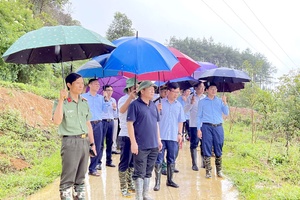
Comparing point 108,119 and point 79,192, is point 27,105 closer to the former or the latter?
point 108,119

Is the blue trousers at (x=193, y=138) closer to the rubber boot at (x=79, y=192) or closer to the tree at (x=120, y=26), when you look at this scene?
the rubber boot at (x=79, y=192)

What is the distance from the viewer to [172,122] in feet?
16.3

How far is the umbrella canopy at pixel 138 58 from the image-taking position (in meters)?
3.81

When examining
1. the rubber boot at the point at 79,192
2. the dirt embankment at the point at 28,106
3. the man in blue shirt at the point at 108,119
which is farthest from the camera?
the dirt embankment at the point at 28,106

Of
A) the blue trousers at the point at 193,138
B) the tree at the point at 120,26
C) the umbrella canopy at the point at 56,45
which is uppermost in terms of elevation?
the tree at the point at 120,26

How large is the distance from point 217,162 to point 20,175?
3.57 metres

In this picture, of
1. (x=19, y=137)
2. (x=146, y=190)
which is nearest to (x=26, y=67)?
(x=19, y=137)

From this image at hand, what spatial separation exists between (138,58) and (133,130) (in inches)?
36.6

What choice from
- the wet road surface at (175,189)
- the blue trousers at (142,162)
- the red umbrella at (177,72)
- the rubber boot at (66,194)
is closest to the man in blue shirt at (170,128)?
the red umbrella at (177,72)

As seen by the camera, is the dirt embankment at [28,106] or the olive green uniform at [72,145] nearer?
the olive green uniform at [72,145]

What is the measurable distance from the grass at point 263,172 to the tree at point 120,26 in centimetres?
1803

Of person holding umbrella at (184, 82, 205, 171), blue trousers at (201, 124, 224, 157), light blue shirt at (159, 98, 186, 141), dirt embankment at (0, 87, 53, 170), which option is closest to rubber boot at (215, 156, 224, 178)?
blue trousers at (201, 124, 224, 157)

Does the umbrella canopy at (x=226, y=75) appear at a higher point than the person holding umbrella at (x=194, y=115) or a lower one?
higher

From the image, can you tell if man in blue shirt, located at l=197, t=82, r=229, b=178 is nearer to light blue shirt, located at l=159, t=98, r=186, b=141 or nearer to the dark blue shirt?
light blue shirt, located at l=159, t=98, r=186, b=141
